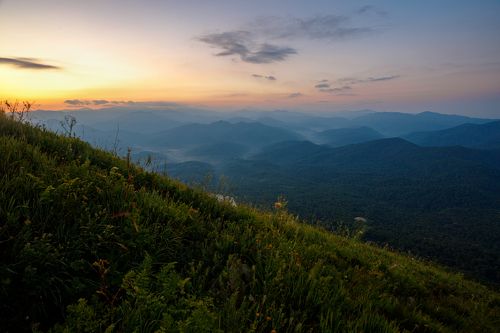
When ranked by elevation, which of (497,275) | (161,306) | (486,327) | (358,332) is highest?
(161,306)

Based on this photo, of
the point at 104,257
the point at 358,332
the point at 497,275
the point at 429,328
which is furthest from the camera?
the point at 497,275

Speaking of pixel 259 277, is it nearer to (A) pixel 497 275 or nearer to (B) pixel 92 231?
(B) pixel 92 231

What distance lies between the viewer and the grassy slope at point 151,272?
258 cm

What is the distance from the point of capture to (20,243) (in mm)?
2938

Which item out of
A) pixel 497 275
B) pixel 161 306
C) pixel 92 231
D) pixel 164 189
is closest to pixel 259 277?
pixel 161 306

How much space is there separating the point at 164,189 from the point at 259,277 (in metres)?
2.72

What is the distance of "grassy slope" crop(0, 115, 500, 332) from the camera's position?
258 cm

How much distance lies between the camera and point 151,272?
10.5 ft

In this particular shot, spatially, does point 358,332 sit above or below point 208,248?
below

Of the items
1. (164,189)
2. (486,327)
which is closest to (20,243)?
(164,189)

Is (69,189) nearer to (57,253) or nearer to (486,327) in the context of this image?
(57,253)

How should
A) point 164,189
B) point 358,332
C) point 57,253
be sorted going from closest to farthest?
point 57,253 → point 358,332 → point 164,189

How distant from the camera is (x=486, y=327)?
479cm

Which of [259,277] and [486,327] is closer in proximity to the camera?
[259,277]
